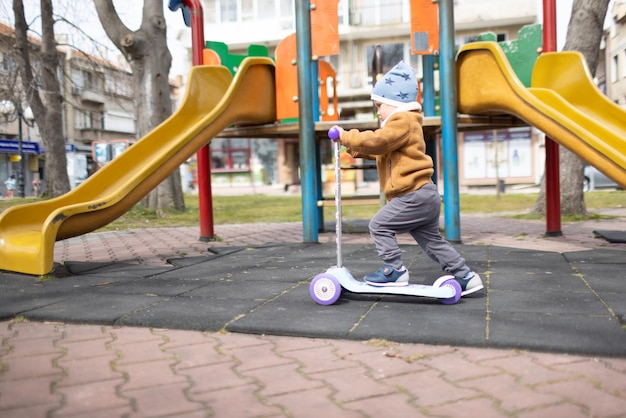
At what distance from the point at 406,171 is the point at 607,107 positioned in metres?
3.79

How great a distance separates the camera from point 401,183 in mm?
3768

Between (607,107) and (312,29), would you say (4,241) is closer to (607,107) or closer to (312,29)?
(312,29)

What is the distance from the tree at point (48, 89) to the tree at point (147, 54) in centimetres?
407

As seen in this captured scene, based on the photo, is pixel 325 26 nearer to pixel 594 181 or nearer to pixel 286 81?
pixel 286 81

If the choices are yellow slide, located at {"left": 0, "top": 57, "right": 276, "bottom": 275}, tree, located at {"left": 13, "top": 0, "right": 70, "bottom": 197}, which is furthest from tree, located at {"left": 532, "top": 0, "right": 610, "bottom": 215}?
tree, located at {"left": 13, "top": 0, "right": 70, "bottom": 197}

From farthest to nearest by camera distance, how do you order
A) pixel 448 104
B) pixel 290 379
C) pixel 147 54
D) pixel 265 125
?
pixel 147 54 → pixel 265 125 → pixel 448 104 → pixel 290 379

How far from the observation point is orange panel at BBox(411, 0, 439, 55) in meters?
7.09

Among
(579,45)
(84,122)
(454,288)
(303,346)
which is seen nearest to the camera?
(303,346)

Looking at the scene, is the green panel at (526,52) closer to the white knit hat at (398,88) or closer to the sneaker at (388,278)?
the white knit hat at (398,88)

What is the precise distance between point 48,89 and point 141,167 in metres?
11.9

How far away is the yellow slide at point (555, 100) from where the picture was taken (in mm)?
5332

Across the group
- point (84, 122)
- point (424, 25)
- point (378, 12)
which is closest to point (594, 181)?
point (378, 12)

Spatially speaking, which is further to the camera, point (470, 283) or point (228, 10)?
point (228, 10)

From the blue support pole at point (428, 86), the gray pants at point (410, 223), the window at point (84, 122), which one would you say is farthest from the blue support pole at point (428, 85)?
the window at point (84, 122)
